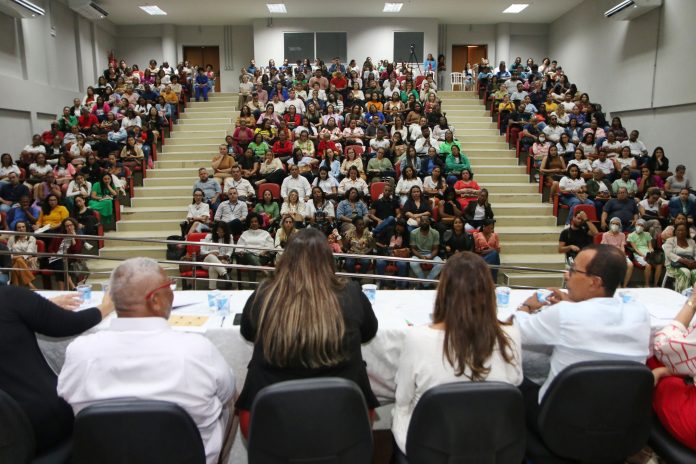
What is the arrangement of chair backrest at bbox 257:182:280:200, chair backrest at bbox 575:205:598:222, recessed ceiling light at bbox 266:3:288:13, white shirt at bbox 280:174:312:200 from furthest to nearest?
recessed ceiling light at bbox 266:3:288:13
chair backrest at bbox 257:182:280:200
white shirt at bbox 280:174:312:200
chair backrest at bbox 575:205:598:222

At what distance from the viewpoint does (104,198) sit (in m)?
7.40

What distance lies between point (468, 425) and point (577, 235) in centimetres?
575

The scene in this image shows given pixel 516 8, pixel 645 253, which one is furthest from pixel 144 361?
pixel 516 8

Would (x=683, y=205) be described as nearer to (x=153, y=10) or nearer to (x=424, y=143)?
(x=424, y=143)

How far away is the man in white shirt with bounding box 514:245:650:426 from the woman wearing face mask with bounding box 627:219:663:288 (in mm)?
4883

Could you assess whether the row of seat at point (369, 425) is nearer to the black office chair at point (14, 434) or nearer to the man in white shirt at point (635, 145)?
the black office chair at point (14, 434)

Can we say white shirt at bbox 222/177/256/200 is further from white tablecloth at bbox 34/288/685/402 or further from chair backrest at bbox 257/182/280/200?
white tablecloth at bbox 34/288/685/402

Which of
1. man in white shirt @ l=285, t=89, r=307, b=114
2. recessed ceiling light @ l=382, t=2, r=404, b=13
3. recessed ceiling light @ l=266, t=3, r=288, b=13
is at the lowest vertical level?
man in white shirt @ l=285, t=89, r=307, b=114

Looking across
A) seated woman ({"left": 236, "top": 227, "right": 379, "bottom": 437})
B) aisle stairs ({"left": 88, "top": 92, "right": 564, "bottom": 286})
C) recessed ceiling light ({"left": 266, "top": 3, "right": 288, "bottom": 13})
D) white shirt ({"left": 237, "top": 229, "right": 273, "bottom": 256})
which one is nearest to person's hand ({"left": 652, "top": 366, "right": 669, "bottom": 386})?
seated woman ({"left": 236, "top": 227, "right": 379, "bottom": 437})

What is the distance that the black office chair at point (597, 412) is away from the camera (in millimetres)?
1636

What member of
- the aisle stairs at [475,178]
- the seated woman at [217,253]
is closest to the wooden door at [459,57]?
the aisle stairs at [475,178]

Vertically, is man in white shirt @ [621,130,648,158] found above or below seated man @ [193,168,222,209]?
above

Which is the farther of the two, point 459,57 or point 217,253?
point 459,57

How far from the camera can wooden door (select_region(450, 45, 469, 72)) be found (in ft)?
51.5
